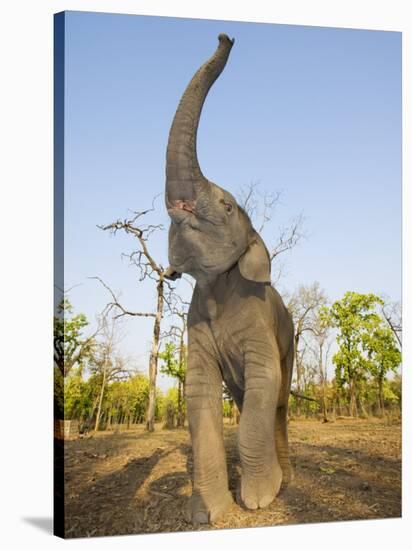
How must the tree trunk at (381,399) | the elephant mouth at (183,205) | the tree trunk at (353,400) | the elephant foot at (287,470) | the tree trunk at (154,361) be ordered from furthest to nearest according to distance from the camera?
the tree trunk at (353,400), the tree trunk at (381,399), the tree trunk at (154,361), the elephant foot at (287,470), the elephant mouth at (183,205)

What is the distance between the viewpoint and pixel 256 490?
24.5 feet

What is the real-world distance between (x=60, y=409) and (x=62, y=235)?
1.14 metres

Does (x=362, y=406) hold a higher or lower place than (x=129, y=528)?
higher

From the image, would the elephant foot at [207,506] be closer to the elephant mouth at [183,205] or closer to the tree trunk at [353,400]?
the elephant mouth at [183,205]

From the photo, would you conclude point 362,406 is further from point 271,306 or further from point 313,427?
point 271,306

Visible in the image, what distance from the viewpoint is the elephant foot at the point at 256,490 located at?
24.4ft

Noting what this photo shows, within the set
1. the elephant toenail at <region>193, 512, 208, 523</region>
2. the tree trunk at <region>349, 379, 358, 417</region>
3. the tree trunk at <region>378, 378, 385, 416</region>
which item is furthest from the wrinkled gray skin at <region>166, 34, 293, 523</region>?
the tree trunk at <region>349, 379, 358, 417</region>

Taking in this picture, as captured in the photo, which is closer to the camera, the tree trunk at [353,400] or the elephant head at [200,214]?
the elephant head at [200,214]

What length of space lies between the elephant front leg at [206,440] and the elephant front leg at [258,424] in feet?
0.52

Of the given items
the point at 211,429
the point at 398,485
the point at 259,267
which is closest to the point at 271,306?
the point at 259,267

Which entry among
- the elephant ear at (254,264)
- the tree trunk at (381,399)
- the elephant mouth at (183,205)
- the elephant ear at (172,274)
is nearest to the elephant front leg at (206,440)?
the elephant ear at (172,274)

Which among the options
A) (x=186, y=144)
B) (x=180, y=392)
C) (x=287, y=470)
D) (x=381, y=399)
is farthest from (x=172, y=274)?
(x=381, y=399)

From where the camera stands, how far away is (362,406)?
9.78 meters

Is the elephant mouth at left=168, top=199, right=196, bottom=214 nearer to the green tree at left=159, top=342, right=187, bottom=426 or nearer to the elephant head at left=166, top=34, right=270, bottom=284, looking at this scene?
the elephant head at left=166, top=34, right=270, bottom=284
